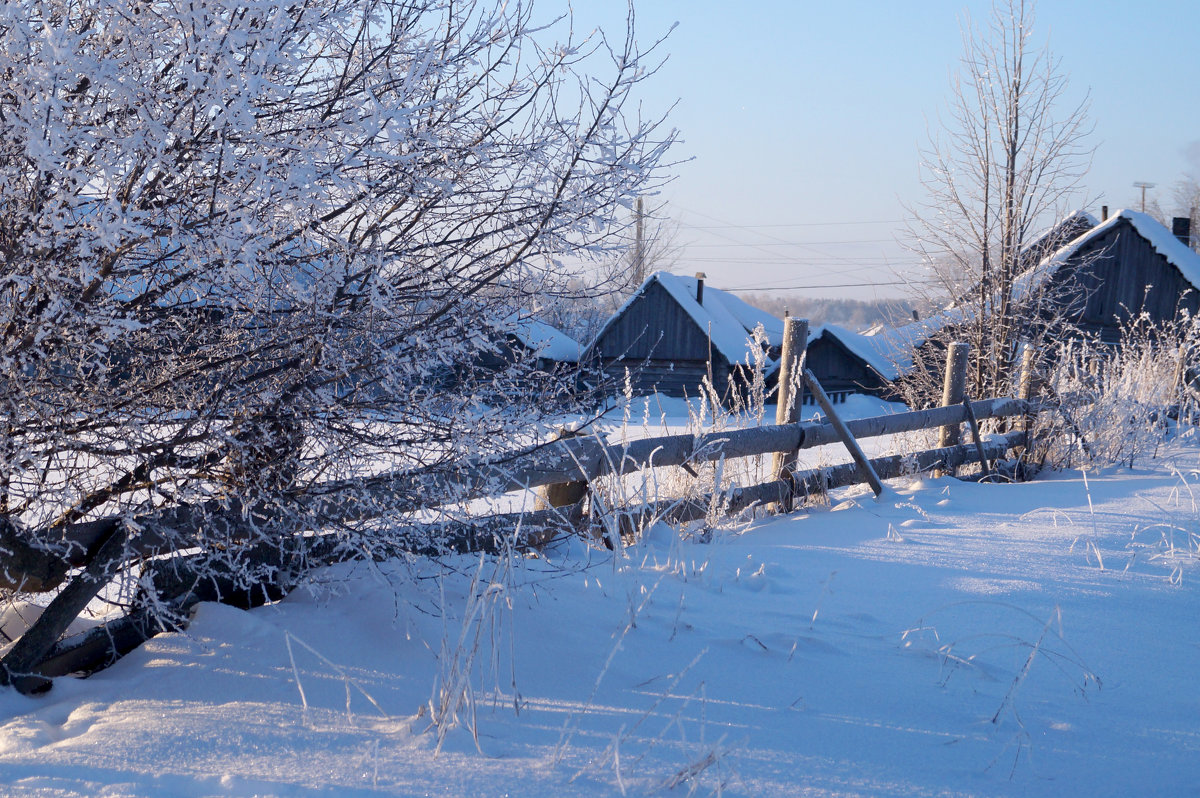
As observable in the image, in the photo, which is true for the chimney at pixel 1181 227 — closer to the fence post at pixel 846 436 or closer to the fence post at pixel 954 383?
the fence post at pixel 954 383

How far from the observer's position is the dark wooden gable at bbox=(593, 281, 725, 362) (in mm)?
27047

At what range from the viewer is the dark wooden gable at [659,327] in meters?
27.0

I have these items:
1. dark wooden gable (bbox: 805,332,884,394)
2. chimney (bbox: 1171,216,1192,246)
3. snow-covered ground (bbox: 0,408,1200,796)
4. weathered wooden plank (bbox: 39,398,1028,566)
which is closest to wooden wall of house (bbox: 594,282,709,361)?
dark wooden gable (bbox: 805,332,884,394)

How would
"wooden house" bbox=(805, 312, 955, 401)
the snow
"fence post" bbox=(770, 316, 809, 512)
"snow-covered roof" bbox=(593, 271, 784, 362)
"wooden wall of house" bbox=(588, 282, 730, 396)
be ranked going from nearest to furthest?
1. "fence post" bbox=(770, 316, 809, 512)
2. the snow
3. "snow-covered roof" bbox=(593, 271, 784, 362)
4. "wooden wall of house" bbox=(588, 282, 730, 396)
5. "wooden house" bbox=(805, 312, 955, 401)

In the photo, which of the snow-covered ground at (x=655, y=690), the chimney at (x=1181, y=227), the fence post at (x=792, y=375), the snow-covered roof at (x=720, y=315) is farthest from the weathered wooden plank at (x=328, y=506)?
the chimney at (x=1181, y=227)

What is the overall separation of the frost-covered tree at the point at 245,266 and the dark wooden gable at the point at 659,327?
2382 centimetres

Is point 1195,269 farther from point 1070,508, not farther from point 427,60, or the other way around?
point 427,60

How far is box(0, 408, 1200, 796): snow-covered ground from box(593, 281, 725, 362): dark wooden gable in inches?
904

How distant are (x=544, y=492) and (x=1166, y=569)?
122 inches

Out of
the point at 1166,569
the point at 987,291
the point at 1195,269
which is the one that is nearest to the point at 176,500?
the point at 1166,569

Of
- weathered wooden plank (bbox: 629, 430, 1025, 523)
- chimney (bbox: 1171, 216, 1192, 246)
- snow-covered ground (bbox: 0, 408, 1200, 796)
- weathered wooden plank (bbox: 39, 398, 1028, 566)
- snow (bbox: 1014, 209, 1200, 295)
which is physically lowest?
snow-covered ground (bbox: 0, 408, 1200, 796)

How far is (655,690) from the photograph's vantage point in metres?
2.70

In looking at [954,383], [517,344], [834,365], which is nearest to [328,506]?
[517,344]

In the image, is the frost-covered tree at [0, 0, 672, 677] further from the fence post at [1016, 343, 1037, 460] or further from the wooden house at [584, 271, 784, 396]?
the wooden house at [584, 271, 784, 396]
